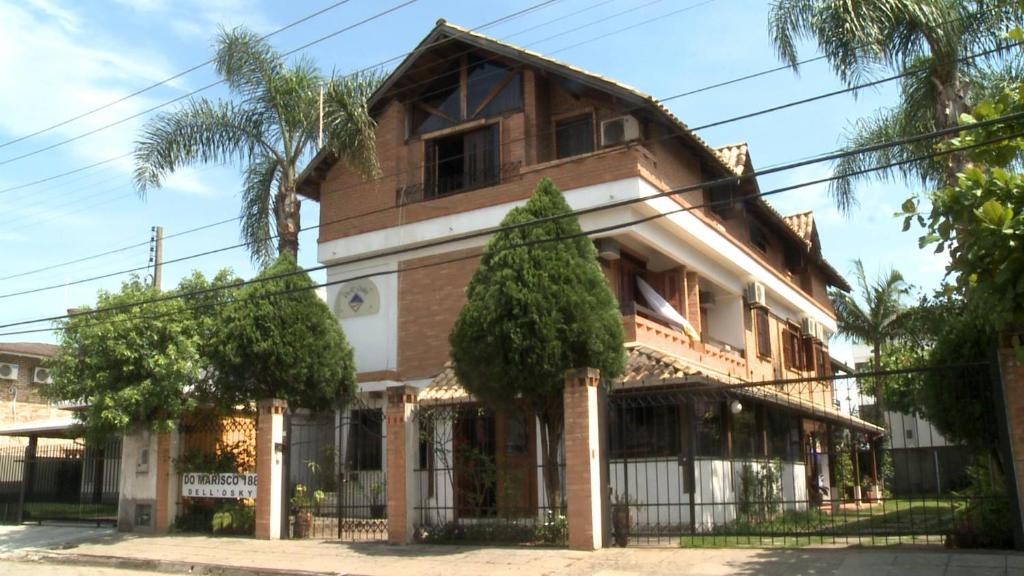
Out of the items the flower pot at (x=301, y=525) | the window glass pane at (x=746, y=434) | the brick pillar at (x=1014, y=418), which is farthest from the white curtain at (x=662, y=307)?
the brick pillar at (x=1014, y=418)

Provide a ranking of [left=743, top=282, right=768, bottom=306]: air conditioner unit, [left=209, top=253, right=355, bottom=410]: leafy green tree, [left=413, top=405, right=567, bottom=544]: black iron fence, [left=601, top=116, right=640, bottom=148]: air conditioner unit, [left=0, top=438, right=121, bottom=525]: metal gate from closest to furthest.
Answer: [left=413, top=405, right=567, bottom=544]: black iron fence → [left=209, top=253, right=355, bottom=410]: leafy green tree → [left=601, top=116, right=640, bottom=148]: air conditioner unit → [left=0, top=438, right=121, bottom=525]: metal gate → [left=743, top=282, right=768, bottom=306]: air conditioner unit

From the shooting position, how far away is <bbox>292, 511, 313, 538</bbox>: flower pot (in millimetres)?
16109

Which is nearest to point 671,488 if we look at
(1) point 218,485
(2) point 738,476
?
(2) point 738,476

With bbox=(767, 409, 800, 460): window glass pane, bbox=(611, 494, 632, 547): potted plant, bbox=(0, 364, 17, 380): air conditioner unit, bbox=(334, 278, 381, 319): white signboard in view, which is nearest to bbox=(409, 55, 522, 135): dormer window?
bbox=(334, 278, 381, 319): white signboard

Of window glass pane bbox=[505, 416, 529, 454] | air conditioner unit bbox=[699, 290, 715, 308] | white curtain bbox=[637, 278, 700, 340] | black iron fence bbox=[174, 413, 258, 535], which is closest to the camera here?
black iron fence bbox=[174, 413, 258, 535]

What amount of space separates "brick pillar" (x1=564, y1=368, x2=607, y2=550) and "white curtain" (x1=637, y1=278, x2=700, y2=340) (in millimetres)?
7506

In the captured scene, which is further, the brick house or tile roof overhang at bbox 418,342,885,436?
the brick house

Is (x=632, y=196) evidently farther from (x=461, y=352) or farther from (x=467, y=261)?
(x=461, y=352)

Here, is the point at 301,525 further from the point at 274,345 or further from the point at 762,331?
the point at 762,331

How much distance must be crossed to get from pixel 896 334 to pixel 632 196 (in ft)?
63.2

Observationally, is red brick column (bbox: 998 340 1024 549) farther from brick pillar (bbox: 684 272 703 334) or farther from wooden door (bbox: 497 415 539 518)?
brick pillar (bbox: 684 272 703 334)

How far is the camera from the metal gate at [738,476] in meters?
12.4

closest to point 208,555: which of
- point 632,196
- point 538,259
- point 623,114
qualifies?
point 538,259

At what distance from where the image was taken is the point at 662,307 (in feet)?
66.6
